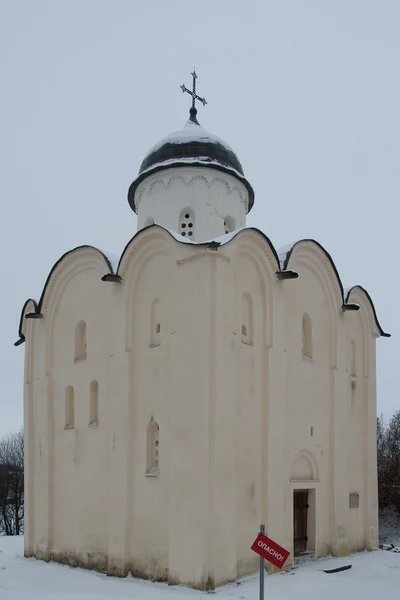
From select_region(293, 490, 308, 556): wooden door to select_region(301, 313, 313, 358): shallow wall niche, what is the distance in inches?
114

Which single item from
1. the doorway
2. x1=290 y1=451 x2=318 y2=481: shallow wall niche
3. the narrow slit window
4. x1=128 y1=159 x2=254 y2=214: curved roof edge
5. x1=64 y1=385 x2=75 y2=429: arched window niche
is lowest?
the doorway

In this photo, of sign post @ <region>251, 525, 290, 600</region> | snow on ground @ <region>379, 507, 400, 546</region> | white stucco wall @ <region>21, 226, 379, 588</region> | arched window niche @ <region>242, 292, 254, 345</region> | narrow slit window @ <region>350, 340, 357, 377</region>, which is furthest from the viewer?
snow on ground @ <region>379, 507, 400, 546</region>

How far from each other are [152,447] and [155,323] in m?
2.34

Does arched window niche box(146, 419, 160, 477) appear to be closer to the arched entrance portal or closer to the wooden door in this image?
the arched entrance portal

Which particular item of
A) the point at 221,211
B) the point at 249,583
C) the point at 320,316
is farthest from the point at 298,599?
the point at 221,211

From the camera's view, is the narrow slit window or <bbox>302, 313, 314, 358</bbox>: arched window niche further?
the narrow slit window

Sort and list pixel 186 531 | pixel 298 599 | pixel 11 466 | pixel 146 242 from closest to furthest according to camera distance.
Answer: pixel 298 599, pixel 186 531, pixel 146 242, pixel 11 466

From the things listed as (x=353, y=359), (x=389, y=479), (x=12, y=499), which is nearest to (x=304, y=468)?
(x=353, y=359)

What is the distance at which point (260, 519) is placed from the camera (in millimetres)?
11586

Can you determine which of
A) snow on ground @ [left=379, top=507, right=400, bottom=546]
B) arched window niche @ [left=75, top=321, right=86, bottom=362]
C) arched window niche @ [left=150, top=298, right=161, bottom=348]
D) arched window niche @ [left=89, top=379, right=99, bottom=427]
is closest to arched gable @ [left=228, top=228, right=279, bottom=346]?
arched window niche @ [left=150, top=298, right=161, bottom=348]

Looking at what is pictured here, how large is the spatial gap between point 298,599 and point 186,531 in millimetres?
2056

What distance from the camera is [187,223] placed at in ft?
47.8

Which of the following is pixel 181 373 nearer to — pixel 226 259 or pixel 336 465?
pixel 226 259

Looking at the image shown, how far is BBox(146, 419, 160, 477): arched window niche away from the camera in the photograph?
11.8 meters
